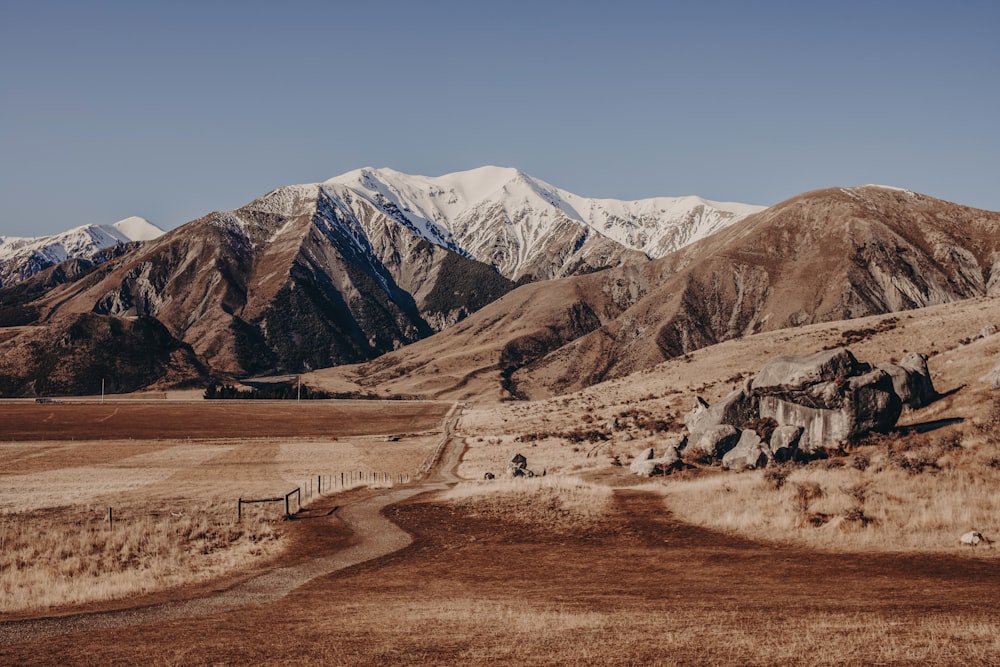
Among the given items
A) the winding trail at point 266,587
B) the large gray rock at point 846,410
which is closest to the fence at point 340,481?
the winding trail at point 266,587

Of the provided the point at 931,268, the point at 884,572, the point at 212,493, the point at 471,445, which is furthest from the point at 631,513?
the point at 931,268

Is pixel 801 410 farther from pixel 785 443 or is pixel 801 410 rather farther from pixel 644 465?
pixel 644 465

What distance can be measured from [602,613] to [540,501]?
1898cm

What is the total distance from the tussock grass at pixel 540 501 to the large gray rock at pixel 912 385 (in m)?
19.0

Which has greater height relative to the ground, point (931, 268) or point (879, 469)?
point (931, 268)

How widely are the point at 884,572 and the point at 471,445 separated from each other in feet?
206

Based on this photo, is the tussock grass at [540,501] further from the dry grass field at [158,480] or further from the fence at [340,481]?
the dry grass field at [158,480]

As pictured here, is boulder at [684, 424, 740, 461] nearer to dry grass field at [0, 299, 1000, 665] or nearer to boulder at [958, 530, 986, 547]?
dry grass field at [0, 299, 1000, 665]

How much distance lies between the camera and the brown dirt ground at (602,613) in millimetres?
15008

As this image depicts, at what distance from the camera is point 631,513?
113ft

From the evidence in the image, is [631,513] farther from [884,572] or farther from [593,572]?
[884,572]

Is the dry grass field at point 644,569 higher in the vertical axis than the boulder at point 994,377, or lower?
lower

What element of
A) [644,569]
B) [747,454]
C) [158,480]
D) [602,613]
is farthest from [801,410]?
[158,480]

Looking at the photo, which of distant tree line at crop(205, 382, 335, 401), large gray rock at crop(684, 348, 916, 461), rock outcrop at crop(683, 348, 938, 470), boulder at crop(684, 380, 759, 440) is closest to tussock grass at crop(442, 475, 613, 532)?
rock outcrop at crop(683, 348, 938, 470)
